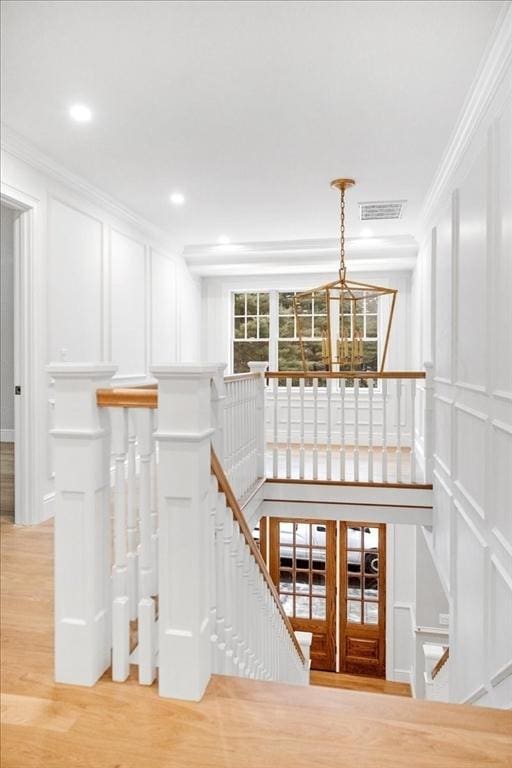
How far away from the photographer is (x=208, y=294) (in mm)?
7375

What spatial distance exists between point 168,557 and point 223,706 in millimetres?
472

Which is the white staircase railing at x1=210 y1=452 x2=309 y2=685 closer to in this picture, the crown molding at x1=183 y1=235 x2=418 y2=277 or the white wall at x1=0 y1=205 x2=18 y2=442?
the white wall at x1=0 y1=205 x2=18 y2=442

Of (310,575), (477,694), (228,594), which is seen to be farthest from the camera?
(310,575)

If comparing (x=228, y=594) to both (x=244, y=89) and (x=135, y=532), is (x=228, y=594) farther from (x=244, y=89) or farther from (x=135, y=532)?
(x=244, y=89)

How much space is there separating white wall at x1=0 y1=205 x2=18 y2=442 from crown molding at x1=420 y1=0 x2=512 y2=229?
337 centimetres

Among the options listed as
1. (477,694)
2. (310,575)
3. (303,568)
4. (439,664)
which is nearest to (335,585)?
(310,575)

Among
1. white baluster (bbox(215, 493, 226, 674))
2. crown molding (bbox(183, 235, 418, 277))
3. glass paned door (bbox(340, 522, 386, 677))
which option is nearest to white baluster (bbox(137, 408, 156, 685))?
white baluster (bbox(215, 493, 226, 674))

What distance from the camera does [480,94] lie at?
2822 mm

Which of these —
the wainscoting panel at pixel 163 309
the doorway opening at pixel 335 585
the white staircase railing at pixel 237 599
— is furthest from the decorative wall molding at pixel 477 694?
the wainscoting panel at pixel 163 309

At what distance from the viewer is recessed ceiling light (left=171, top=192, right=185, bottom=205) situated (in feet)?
15.0

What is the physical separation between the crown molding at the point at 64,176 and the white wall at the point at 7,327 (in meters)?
0.56

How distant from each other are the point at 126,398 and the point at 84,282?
115 inches

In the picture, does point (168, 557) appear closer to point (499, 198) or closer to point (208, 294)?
point (499, 198)

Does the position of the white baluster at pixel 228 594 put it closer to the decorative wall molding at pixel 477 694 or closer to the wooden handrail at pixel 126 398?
the wooden handrail at pixel 126 398
